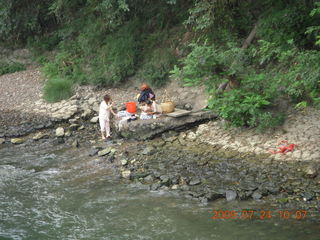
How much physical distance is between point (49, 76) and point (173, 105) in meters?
7.86

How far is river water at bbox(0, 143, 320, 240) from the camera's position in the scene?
6.97m

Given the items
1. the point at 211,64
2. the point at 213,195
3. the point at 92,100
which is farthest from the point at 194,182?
the point at 92,100

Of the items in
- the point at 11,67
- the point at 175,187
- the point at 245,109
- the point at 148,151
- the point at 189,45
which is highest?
the point at 11,67

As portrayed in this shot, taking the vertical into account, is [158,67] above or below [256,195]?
above

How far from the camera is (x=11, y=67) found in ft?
65.4

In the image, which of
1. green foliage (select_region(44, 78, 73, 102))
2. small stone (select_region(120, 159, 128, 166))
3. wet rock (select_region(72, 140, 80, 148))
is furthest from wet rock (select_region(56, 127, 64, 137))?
small stone (select_region(120, 159, 128, 166))

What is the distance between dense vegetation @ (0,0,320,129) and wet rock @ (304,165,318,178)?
1396 millimetres

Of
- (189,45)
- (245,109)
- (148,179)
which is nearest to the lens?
(148,179)

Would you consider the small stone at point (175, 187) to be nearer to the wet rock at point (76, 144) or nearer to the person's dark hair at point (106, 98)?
the wet rock at point (76, 144)

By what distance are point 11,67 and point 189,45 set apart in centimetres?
1243

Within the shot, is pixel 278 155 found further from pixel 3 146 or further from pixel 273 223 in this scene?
pixel 3 146

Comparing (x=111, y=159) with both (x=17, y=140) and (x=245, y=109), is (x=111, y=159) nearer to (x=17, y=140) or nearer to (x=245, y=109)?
(x=245, y=109)

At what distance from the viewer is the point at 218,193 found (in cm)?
826

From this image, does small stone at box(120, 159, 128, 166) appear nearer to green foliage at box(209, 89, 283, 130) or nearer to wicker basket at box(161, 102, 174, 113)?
wicker basket at box(161, 102, 174, 113)
